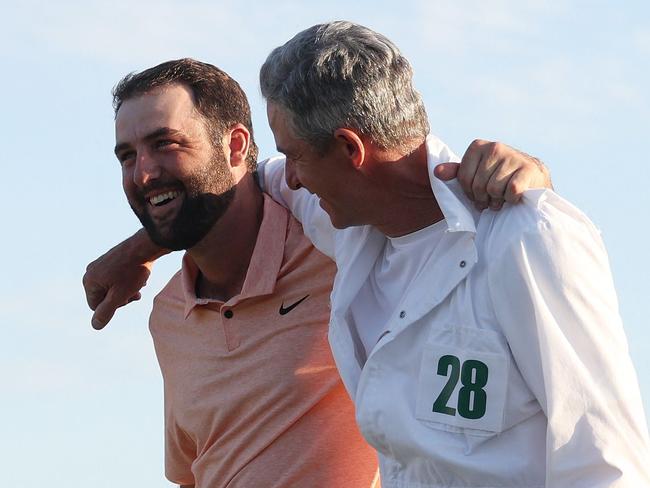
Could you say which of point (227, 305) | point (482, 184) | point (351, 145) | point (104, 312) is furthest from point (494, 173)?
point (104, 312)

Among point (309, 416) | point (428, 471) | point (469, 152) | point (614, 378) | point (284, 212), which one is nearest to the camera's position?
point (614, 378)

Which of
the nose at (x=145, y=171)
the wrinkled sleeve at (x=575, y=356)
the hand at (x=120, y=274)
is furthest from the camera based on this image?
the hand at (x=120, y=274)

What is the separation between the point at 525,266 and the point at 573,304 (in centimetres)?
18

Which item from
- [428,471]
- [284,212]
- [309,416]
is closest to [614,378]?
[428,471]

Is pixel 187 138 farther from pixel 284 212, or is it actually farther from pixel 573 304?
pixel 573 304

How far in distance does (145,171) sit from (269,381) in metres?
1.03

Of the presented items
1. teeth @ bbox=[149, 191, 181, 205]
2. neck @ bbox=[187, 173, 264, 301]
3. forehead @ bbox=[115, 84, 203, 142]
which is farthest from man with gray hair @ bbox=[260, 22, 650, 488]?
forehead @ bbox=[115, 84, 203, 142]

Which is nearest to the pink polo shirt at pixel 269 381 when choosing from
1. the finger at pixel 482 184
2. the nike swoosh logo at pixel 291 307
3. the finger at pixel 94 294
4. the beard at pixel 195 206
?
the nike swoosh logo at pixel 291 307

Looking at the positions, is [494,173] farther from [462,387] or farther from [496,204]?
[462,387]

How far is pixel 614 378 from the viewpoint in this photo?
3.89 m

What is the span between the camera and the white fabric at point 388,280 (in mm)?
4570

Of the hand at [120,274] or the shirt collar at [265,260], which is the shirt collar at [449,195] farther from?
the hand at [120,274]

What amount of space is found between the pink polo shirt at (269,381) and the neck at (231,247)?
3.9 inches

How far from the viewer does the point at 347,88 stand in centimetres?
446
